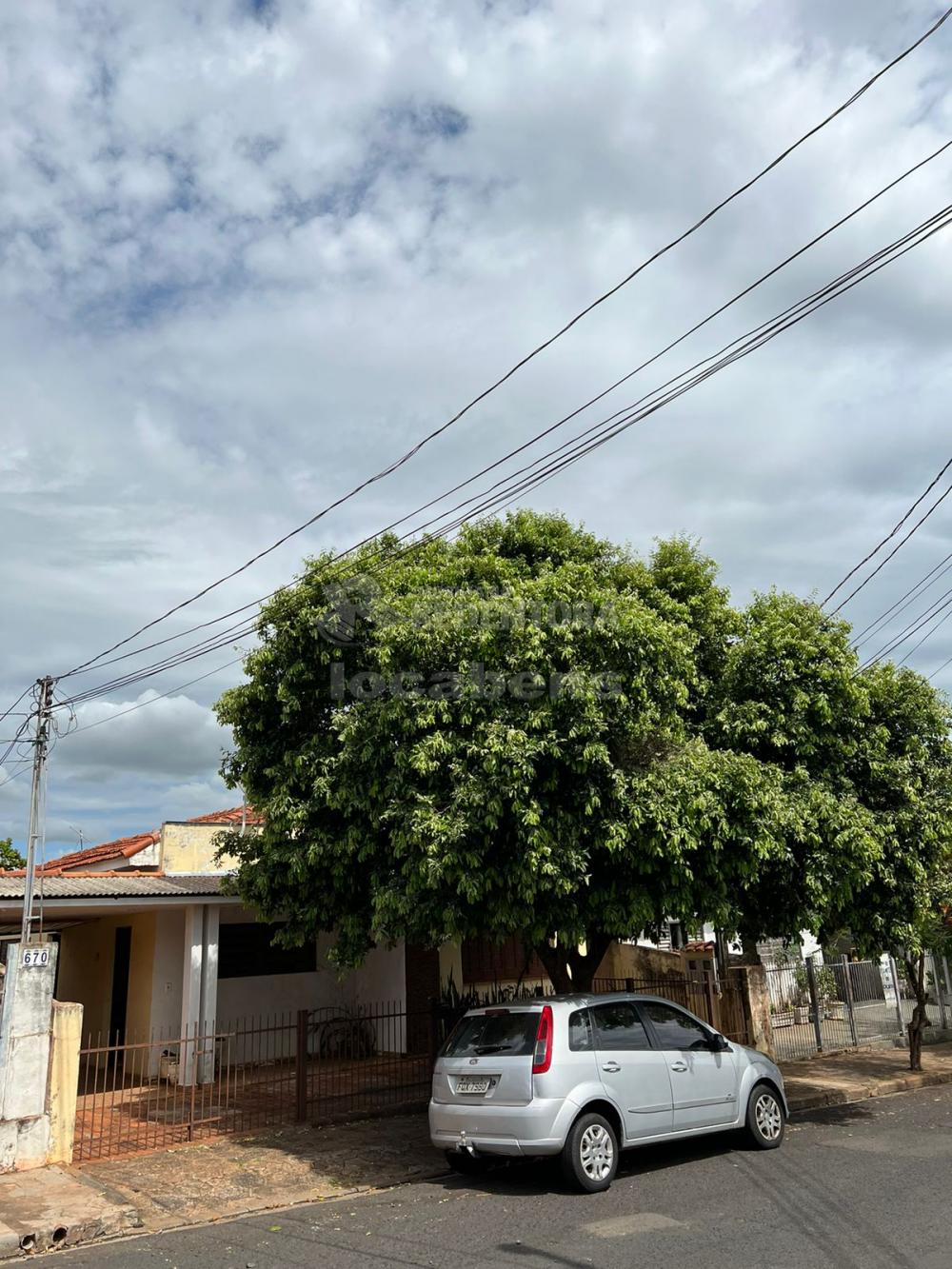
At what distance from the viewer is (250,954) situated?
16859mm

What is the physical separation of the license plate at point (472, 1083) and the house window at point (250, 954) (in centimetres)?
857

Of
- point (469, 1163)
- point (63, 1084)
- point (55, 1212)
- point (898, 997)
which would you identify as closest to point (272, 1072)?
point (63, 1084)

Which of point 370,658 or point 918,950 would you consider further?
point 918,950

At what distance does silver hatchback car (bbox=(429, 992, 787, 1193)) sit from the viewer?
7.86m

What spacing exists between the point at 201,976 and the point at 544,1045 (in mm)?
8305

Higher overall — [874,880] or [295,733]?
[295,733]

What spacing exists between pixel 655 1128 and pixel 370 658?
5.31 metres

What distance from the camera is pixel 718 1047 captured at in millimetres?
9344

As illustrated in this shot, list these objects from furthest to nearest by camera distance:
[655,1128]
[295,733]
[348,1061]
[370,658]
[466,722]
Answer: [348,1061] < [295,733] < [370,658] < [466,722] < [655,1128]

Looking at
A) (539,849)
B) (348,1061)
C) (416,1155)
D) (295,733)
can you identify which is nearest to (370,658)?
(295,733)

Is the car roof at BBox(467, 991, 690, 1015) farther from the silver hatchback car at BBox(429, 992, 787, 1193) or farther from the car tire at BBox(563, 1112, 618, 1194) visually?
the car tire at BBox(563, 1112, 618, 1194)

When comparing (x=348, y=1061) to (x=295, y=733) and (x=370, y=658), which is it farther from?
(x=370, y=658)

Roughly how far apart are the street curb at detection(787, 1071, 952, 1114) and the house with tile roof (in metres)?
6.67

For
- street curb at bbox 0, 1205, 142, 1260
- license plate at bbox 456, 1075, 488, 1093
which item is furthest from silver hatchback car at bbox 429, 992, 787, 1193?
street curb at bbox 0, 1205, 142, 1260
